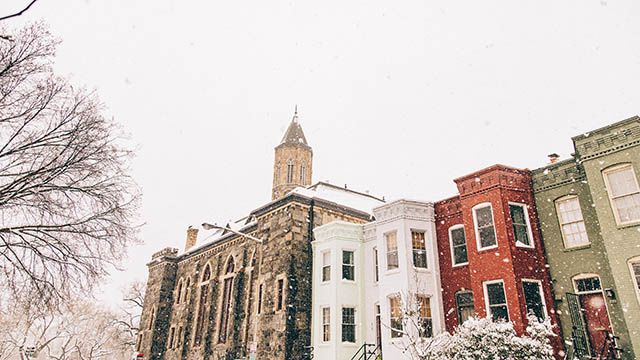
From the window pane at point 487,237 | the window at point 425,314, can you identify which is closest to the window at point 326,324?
the window at point 425,314

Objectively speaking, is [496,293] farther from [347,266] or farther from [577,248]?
[347,266]

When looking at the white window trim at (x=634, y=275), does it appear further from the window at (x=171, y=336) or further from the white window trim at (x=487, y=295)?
the window at (x=171, y=336)

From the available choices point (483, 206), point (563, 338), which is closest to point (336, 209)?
point (483, 206)

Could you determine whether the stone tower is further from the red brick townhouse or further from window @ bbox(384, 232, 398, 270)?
the red brick townhouse

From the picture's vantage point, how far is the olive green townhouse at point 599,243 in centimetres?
1308

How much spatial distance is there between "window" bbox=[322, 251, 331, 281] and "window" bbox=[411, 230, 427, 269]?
17.0 ft

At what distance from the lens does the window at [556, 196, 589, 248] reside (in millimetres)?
15219

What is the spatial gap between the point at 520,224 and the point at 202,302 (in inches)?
1001

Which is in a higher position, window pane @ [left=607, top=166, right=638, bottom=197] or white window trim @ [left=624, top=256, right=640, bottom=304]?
window pane @ [left=607, top=166, right=638, bottom=197]

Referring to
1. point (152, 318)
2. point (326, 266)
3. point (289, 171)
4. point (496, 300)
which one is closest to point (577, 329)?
point (496, 300)

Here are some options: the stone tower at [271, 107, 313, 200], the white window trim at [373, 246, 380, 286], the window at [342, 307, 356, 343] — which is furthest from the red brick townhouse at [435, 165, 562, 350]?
the stone tower at [271, 107, 313, 200]

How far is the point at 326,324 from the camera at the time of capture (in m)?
20.8

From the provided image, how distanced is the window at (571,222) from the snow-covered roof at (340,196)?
38.0 feet

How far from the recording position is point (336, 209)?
84.1 feet
